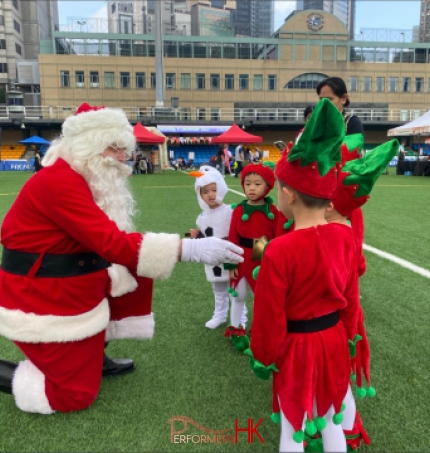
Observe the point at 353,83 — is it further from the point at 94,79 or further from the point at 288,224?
the point at 288,224

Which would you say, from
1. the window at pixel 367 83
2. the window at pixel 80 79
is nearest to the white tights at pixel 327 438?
the window at pixel 80 79

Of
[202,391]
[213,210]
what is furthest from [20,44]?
[202,391]

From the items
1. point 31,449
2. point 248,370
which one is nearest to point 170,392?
Answer: point 248,370

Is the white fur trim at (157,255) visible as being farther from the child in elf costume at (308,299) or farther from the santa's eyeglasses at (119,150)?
the child in elf costume at (308,299)

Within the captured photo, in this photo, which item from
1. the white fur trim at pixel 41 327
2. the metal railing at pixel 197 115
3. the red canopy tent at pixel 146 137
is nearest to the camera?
Result: the white fur trim at pixel 41 327

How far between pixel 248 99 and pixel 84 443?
166 feet

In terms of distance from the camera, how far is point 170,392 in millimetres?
2648

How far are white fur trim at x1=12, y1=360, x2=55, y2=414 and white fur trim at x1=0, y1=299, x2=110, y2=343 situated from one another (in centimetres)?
24

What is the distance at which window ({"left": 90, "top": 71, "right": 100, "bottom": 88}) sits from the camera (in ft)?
159

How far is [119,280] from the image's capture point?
8.86ft

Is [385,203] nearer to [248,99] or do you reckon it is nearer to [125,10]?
[248,99]

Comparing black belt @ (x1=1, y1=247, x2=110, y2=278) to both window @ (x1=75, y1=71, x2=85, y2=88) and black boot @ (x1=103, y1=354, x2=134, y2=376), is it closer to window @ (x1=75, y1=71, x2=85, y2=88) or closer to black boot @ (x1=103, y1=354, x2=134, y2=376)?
black boot @ (x1=103, y1=354, x2=134, y2=376)

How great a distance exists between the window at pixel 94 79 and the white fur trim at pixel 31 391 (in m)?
50.3

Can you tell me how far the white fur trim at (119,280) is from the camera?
2.70 m
